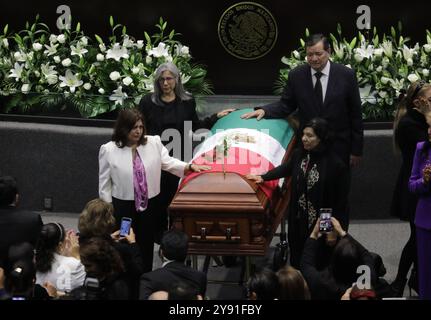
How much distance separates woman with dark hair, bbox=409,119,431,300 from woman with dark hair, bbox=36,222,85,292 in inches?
79.0

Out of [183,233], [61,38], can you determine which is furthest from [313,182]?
[61,38]

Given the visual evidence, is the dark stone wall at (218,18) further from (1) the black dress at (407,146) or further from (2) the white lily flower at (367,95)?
(1) the black dress at (407,146)

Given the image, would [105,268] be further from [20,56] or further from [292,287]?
[20,56]

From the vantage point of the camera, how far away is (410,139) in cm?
710

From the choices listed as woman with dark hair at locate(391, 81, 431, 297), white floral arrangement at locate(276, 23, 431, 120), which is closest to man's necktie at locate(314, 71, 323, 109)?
woman with dark hair at locate(391, 81, 431, 297)

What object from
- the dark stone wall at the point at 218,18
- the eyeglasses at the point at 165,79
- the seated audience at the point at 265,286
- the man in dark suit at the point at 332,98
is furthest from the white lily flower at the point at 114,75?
the seated audience at the point at 265,286

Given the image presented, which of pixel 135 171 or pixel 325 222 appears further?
pixel 135 171

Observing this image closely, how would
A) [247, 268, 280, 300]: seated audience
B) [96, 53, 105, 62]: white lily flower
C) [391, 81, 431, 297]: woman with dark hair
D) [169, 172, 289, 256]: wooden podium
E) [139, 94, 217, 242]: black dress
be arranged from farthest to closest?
[96, 53, 105, 62]: white lily flower < [139, 94, 217, 242]: black dress < [391, 81, 431, 297]: woman with dark hair < [169, 172, 289, 256]: wooden podium < [247, 268, 280, 300]: seated audience

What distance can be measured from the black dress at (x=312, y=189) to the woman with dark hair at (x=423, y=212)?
0.56 meters

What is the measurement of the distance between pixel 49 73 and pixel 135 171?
92.7 inches

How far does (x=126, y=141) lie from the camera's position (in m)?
6.91

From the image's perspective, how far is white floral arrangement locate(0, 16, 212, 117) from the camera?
344 inches

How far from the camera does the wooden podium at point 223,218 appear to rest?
660 cm

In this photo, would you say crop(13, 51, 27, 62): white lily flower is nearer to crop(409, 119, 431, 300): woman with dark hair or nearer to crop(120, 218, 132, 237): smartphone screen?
crop(120, 218, 132, 237): smartphone screen
